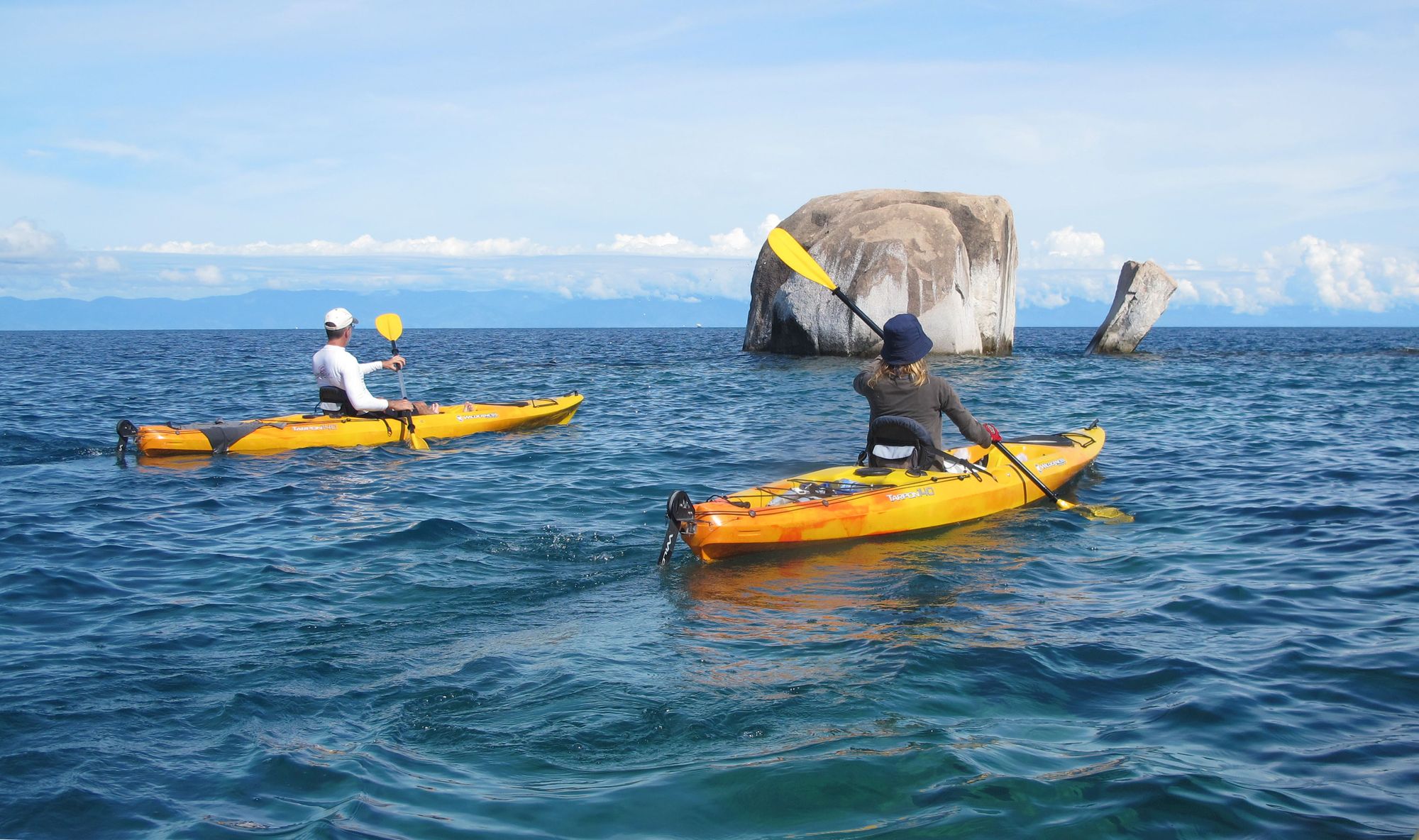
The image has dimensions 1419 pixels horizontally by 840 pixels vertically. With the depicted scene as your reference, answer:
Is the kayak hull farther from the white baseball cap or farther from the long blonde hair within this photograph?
the white baseball cap

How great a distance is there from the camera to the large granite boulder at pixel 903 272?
26.8 meters

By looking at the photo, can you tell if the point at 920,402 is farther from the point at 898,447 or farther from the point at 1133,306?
the point at 1133,306

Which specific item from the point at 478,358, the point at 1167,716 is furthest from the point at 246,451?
the point at 478,358

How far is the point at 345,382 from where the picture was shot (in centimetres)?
1254

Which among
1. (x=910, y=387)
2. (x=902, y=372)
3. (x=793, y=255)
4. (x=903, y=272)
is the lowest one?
(x=910, y=387)

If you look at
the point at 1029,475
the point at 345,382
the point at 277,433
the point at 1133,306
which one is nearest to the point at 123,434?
the point at 277,433

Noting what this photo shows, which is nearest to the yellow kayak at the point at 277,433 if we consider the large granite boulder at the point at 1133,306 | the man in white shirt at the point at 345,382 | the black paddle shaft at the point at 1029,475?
the man in white shirt at the point at 345,382

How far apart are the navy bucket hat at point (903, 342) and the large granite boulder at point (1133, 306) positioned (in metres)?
25.0

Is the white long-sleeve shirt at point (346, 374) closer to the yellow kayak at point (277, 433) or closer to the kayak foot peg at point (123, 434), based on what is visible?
the yellow kayak at point (277, 433)

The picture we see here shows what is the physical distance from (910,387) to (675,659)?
12.0ft

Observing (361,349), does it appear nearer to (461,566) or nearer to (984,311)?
(984,311)

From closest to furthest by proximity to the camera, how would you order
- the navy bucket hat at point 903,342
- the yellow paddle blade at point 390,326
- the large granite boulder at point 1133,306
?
the navy bucket hat at point 903,342 → the yellow paddle blade at point 390,326 → the large granite boulder at point 1133,306

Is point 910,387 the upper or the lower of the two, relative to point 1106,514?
upper

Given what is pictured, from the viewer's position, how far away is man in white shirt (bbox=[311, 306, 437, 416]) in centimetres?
1226
